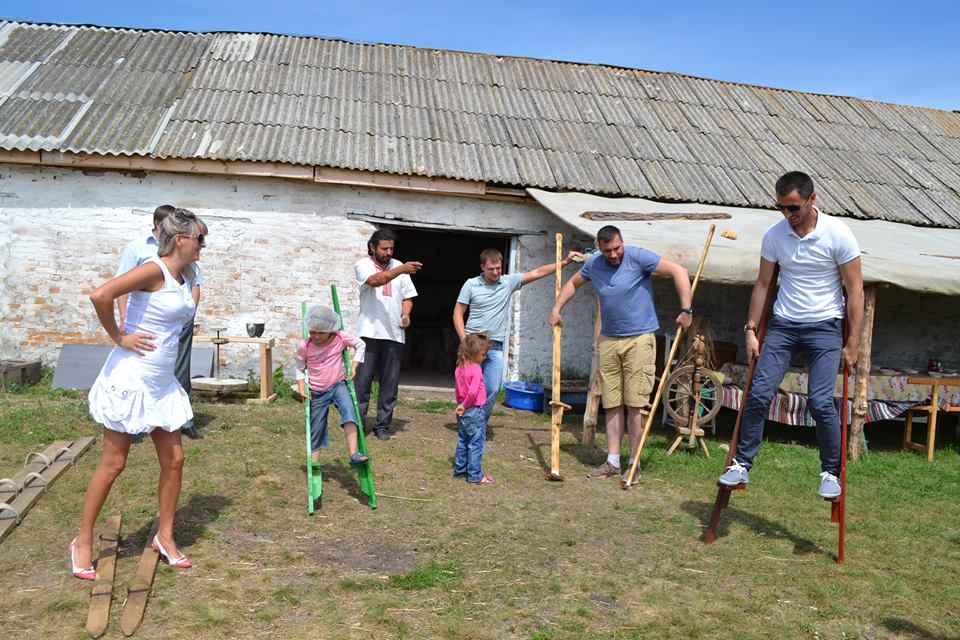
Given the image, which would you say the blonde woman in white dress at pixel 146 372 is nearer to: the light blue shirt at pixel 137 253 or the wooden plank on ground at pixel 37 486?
the wooden plank on ground at pixel 37 486

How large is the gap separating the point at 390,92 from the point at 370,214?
2773mm

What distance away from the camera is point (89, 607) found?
3.53 m

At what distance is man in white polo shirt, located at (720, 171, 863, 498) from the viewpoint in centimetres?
454

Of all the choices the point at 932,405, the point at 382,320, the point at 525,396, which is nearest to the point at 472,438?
the point at 382,320

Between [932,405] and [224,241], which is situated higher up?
[224,241]

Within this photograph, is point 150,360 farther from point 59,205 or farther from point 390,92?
point 390,92

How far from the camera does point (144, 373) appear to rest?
385 cm

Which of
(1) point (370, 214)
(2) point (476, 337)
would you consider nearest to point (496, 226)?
(1) point (370, 214)

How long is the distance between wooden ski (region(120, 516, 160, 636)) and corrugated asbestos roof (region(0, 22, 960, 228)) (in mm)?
6221

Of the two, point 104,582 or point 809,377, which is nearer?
point 104,582

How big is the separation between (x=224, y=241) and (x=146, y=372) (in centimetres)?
606

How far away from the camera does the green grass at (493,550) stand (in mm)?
3645

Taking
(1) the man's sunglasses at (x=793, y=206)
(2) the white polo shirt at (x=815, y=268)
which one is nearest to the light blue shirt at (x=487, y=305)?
(2) the white polo shirt at (x=815, y=268)

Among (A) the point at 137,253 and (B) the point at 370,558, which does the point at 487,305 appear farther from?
(B) the point at 370,558
